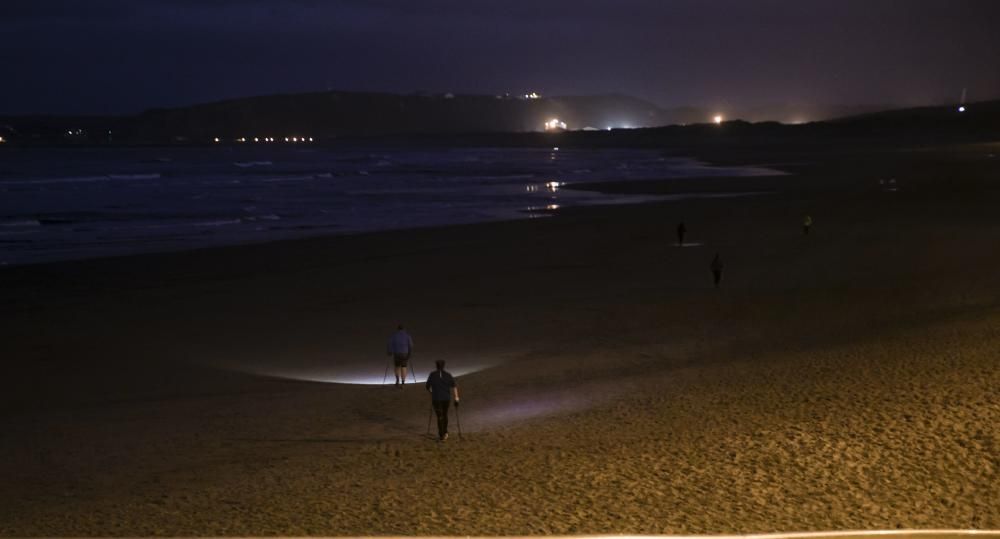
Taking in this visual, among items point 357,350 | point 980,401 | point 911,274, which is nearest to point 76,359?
point 357,350

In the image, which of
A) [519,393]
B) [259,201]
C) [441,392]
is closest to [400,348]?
[519,393]

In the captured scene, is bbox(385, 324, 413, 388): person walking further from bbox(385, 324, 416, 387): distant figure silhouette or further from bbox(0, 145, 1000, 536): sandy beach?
bbox(0, 145, 1000, 536): sandy beach

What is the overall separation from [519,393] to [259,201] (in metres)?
45.0

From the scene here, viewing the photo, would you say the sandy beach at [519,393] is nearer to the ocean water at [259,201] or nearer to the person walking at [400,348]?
the person walking at [400,348]

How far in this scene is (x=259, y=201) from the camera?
188ft

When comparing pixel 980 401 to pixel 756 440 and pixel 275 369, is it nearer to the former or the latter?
pixel 756 440

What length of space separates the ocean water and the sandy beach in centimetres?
848

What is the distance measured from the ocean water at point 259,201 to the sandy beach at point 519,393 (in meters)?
8.48

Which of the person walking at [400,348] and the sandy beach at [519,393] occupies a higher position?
the person walking at [400,348]

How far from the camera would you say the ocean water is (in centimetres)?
3942

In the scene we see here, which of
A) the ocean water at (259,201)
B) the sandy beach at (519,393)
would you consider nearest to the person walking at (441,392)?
the sandy beach at (519,393)

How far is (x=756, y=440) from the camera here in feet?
38.3

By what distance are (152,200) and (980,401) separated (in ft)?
177

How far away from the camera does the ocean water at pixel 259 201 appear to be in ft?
129
